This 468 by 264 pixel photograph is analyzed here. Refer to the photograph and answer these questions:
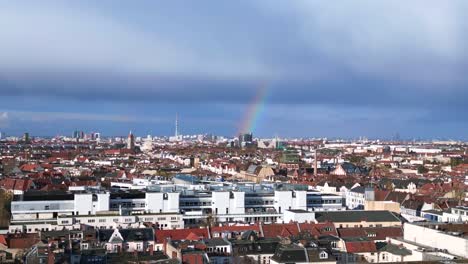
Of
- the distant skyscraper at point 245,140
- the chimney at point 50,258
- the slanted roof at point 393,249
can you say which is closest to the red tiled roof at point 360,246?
the slanted roof at point 393,249

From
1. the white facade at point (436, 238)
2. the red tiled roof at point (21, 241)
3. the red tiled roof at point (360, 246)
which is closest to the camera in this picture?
the white facade at point (436, 238)

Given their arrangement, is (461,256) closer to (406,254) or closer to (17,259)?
(406,254)

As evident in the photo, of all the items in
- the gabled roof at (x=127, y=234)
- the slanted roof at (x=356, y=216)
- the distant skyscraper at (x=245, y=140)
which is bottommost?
the gabled roof at (x=127, y=234)

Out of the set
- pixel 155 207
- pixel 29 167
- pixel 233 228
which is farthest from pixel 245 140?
pixel 233 228

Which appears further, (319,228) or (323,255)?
(319,228)

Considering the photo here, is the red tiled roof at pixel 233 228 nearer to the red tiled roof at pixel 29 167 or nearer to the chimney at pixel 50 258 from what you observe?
the chimney at pixel 50 258

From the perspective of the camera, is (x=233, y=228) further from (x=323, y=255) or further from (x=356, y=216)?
(x=356, y=216)

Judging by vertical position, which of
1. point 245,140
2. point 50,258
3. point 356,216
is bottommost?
point 50,258

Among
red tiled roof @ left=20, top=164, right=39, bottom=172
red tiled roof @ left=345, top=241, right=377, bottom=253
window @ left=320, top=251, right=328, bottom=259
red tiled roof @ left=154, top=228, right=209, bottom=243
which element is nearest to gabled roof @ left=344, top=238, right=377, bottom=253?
red tiled roof @ left=345, top=241, right=377, bottom=253

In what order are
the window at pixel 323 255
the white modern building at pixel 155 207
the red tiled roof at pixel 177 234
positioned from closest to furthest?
1. the window at pixel 323 255
2. the red tiled roof at pixel 177 234
3. the white modern building at pixel 155 207

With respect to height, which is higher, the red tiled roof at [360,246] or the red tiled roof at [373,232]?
the red tiled roof at [373,232]

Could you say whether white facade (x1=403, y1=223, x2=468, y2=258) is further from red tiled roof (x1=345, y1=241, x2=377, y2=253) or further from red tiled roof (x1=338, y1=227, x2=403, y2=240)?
red tiled roof (x1=345, y1=241, x2=377, y2=253)
